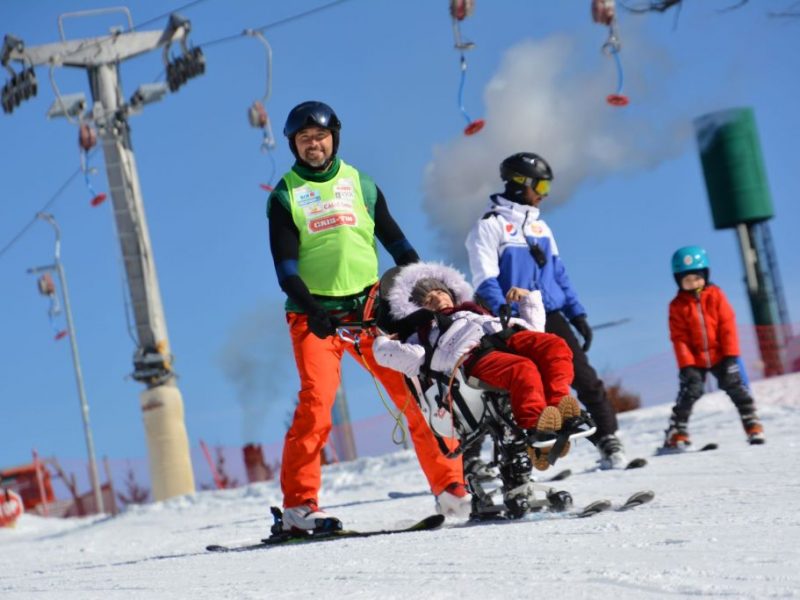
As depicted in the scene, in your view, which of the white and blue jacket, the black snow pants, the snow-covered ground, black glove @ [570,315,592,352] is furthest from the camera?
the black snow pants

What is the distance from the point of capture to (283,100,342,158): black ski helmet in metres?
6.02

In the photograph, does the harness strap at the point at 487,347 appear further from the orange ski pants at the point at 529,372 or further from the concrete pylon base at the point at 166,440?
the concrete pylon base at the point at 166,440

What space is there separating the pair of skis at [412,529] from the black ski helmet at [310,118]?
1897mm

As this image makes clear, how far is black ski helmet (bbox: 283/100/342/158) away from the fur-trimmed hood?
0.81 meters

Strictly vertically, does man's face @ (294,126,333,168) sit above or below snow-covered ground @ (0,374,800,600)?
above

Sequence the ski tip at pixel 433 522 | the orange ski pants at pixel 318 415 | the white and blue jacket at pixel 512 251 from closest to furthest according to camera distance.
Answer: the ski tip at pixel 433 522 → the orange ski pants at pixel 318 415 → the white and blue jacket at pixel 512 251

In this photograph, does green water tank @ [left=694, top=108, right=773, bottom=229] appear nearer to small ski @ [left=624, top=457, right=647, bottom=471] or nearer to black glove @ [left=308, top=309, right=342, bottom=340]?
small ski @ [left=624, top=457, right=647, bottom=471]

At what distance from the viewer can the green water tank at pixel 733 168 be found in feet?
104

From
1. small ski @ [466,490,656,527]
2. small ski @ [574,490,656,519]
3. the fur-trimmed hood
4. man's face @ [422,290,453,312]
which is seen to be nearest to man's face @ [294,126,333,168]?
the fur-trimmed hood

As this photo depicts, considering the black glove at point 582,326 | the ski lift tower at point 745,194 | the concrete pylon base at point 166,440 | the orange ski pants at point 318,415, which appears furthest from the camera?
the ski lift tower at point 745,194

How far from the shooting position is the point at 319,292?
610 cm

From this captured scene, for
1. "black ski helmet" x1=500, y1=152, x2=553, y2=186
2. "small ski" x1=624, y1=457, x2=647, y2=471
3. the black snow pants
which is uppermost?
"black ski helmet" x1=500, y1=152, x2=553, y2=186

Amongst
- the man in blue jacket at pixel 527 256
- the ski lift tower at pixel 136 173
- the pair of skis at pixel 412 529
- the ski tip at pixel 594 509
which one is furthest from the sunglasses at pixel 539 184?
the ski lift tower at pixel 136 173

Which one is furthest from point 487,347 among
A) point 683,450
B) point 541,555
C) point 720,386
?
point 720,386
